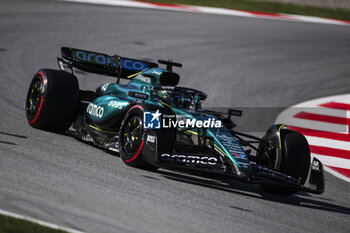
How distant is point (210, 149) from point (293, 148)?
1.20 m

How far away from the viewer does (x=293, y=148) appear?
24.1 ft

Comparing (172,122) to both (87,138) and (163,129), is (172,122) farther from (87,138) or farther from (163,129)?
(87,138)

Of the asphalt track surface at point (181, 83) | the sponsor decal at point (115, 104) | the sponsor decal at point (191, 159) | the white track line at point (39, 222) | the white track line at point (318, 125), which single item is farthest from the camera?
the white track line at point (318, 125)

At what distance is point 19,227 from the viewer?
4312mm

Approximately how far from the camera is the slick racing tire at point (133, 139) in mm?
6970

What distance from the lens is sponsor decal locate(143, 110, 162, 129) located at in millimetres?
6824

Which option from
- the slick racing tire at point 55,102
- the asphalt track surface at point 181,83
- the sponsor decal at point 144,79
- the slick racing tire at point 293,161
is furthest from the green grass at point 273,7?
the slick racing tire at point 293,161

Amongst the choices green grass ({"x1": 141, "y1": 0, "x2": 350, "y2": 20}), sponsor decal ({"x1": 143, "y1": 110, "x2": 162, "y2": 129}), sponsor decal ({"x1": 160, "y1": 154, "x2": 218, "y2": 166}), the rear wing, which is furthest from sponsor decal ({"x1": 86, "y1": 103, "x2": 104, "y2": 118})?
green grass ({"x1": 141, "y1": 0, "x2": 350, "y2": 20})

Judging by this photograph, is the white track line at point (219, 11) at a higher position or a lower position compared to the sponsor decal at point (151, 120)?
higher

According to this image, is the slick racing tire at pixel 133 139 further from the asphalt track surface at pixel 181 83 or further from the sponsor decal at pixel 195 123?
the sponsor decal at pixel 195 123

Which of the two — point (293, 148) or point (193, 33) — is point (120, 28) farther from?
point (293, 148)

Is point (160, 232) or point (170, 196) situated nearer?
point (160, 232)

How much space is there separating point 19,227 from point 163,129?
2.81 metres

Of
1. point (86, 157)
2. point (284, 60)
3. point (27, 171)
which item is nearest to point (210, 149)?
point (86, 157)
